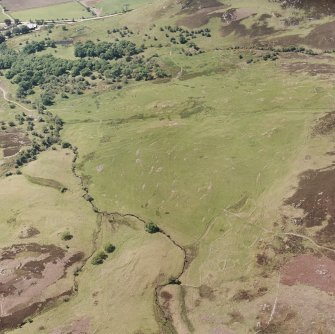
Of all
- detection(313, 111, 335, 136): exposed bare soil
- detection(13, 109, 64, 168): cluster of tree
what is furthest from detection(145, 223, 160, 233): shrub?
detection(313, 111, 335, 136): exposed bare soil

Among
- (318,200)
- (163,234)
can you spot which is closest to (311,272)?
(318,200)

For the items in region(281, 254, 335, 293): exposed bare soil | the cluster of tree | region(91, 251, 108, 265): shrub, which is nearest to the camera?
region(281, 254, 335, 293): exposed bare soil

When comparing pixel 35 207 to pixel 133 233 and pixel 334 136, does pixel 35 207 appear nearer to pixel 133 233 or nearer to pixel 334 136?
pixel 133 233

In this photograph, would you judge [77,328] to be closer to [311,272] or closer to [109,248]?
[109,248]

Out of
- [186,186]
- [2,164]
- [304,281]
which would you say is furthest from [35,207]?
[304,281]

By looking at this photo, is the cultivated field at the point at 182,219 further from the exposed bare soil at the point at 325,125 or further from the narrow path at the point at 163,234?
the exposed bare soil at the point at 325,125

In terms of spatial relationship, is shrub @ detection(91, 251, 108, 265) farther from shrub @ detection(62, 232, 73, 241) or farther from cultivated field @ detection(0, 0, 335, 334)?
shrub @ detection(62, 232, 73, 241)

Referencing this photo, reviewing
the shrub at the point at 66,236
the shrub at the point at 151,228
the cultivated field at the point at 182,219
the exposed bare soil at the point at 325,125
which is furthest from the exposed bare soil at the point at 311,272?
the exposed bare soil at the point at 325,125
